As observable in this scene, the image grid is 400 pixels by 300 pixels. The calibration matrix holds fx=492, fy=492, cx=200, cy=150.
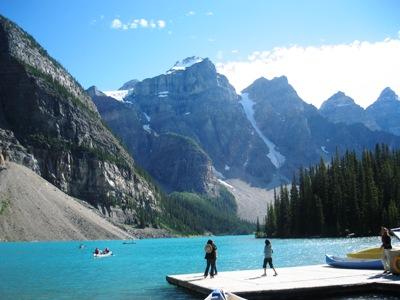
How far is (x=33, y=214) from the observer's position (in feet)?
575

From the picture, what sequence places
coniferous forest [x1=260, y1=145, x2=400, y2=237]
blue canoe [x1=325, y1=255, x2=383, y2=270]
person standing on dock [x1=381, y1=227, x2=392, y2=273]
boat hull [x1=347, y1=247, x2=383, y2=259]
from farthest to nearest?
1. coniferous forest [x1=260, y1=145, x2=400, y2=237]
2. boat hull [x1=347, y1=247, x2=383, y2=259]
3. blue canoe [x1=325, y1=255, x2=383, y2=270]
4. person standing on dock [x1=381, y1=227, x2=392, y2=273]

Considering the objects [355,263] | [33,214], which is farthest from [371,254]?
[33,214]

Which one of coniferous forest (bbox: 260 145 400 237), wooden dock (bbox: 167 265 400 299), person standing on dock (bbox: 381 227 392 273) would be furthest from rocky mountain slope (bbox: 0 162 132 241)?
person standing on dock (bbox: 381 227 392 273)

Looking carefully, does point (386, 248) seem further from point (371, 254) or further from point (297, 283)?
point (371, 254)

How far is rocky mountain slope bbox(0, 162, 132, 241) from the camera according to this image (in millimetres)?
167500

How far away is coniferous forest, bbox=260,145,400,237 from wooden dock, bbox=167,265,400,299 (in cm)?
8072

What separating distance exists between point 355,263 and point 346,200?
93529 millimetres

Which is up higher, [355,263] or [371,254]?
[371,254]

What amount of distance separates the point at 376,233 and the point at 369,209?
243 inches

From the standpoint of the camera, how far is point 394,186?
12412cm

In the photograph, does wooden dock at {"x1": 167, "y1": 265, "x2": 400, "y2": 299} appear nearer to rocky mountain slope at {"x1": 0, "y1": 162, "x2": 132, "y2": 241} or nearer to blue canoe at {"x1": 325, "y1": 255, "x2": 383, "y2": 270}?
blue canoe at {"x1": 325, "y1": 255, "x2": 383, "y2": 270}

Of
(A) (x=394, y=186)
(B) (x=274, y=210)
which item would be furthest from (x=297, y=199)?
(A) (x=394, y=186)

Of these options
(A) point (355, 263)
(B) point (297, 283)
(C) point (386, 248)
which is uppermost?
(C) point (386, 248)

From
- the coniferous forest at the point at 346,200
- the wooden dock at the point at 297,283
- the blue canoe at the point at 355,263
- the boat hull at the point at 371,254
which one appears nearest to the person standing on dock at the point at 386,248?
the wooden dock at the point at 297,283
